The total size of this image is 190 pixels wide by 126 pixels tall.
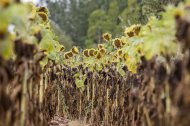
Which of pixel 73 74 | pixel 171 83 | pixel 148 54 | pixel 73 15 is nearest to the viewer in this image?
pixel 171 83

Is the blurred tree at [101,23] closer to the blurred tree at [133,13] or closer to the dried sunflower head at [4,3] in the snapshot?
the blurred tree at [133,13]

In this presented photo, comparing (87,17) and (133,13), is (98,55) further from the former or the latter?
(87,17)

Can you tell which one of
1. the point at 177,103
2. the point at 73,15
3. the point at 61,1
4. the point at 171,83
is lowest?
the point at 177,103

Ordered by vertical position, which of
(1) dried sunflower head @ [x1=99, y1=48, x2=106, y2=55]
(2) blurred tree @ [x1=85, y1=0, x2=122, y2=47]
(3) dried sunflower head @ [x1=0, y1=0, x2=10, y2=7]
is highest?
(2) blurred tree @ [x1=85, y1=0, x2=122, y2=47]

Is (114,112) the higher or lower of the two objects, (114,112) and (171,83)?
the higher

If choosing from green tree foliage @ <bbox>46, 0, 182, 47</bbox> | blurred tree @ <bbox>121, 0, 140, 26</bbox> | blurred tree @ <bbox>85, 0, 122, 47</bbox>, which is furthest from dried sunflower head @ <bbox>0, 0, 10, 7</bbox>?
blurred tree @ <bbox>85, 0, 122, 47</bbox>

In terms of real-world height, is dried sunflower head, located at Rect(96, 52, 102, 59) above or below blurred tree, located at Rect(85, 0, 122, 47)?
below

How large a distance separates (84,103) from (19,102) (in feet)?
20.9

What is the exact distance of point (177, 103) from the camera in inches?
128

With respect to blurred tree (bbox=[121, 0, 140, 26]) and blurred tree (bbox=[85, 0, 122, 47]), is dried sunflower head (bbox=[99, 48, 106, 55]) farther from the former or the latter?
blurred tree (bbox=[85, 0, 122, 47])

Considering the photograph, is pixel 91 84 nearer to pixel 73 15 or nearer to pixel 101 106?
pixel 101 106

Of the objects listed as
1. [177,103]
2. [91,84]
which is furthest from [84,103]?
[177,103]

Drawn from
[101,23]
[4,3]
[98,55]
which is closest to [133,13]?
[101,23]

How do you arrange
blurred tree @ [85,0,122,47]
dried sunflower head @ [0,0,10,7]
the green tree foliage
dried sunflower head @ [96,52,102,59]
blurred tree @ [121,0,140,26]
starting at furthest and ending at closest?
→ 1. the green tree foliage
2. blurred tree @ [85,0,122,47]
3. blurred tree @ [121,0,140,26]
4. dried sunflower head @ [96,52,102,59]
5. dried sunflower head @ [0,0,10,7]
